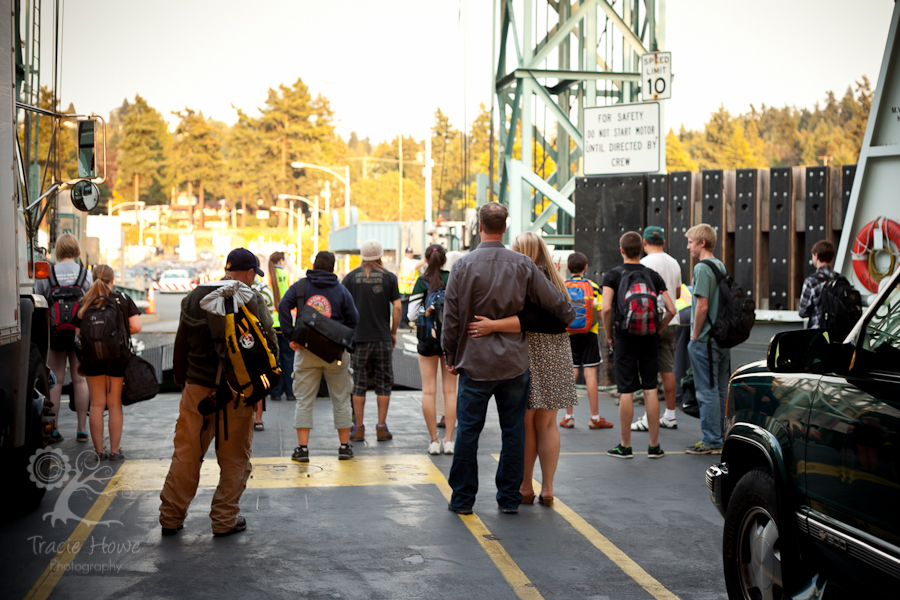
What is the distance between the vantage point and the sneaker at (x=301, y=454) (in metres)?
7.74

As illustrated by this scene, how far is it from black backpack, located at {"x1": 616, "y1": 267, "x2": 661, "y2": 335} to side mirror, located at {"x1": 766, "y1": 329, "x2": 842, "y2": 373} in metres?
4.01

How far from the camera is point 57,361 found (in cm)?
826

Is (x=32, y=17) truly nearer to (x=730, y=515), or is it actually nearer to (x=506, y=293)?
(x=506, y=293)

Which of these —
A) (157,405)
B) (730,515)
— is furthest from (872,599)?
(157,405)

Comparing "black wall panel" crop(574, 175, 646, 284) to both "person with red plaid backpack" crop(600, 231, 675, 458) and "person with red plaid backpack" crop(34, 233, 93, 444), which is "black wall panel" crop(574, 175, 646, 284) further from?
"person with red plaid backpack" crop(34, 233, 93, 444)

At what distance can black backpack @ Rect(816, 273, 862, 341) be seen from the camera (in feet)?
31.4

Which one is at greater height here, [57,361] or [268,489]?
[57,361]

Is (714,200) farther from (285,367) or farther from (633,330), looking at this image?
(285,367)

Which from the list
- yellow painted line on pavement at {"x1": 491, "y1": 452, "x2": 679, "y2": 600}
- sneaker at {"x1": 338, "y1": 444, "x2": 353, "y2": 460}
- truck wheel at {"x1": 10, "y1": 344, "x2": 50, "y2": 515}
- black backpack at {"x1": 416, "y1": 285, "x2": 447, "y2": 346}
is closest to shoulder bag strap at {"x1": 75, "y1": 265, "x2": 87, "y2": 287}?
truck wheel at {"x1": 10, "y1": 344, "x2": 50, "y2": 515}

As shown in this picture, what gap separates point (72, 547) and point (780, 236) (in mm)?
9564

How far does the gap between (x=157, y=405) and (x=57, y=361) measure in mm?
2980

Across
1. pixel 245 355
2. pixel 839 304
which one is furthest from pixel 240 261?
pixel 839 304

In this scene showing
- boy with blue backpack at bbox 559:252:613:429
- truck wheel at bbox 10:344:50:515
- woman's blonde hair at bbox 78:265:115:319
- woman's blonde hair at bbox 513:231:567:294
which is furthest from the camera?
boy with blue backpack at bbox 559:252:613:429

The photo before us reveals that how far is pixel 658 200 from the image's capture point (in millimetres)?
12531
